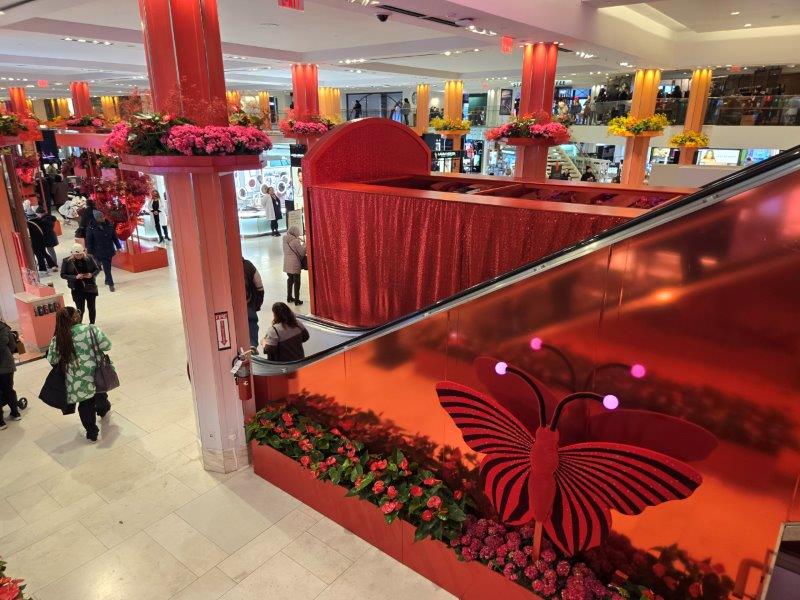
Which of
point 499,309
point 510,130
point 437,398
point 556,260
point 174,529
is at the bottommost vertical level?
point 174,529

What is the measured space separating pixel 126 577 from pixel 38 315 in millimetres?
5214

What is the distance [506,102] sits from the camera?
24859 mm

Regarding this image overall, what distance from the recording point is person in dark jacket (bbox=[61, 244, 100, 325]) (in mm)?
7621

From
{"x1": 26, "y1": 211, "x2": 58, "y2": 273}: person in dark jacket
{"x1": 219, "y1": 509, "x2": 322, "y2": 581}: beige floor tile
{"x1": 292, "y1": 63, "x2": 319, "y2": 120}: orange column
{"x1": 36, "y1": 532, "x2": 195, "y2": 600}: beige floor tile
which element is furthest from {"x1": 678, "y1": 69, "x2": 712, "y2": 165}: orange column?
{"x1": 26, "y1": 211, "x2": 58, "y2": 273}: person in dark jacket

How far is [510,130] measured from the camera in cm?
797

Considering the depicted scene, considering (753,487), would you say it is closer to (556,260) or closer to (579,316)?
(579,316)

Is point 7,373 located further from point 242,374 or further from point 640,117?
point 640,117

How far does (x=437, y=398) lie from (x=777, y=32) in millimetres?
13284

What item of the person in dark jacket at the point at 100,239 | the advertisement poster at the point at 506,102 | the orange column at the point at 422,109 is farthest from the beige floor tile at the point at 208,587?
the advertisement poster at the point at 506,102

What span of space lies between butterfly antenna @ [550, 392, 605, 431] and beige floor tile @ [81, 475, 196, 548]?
134 inches

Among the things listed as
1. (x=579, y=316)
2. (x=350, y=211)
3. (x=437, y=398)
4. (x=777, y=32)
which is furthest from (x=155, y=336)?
(x=777, y=32)

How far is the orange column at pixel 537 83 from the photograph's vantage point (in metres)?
8.41

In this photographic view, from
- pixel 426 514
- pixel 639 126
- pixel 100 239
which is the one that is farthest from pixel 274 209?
pixel 426 514

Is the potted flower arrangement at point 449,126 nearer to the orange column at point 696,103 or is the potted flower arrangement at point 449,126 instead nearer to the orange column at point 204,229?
the orange column at point 696,103
